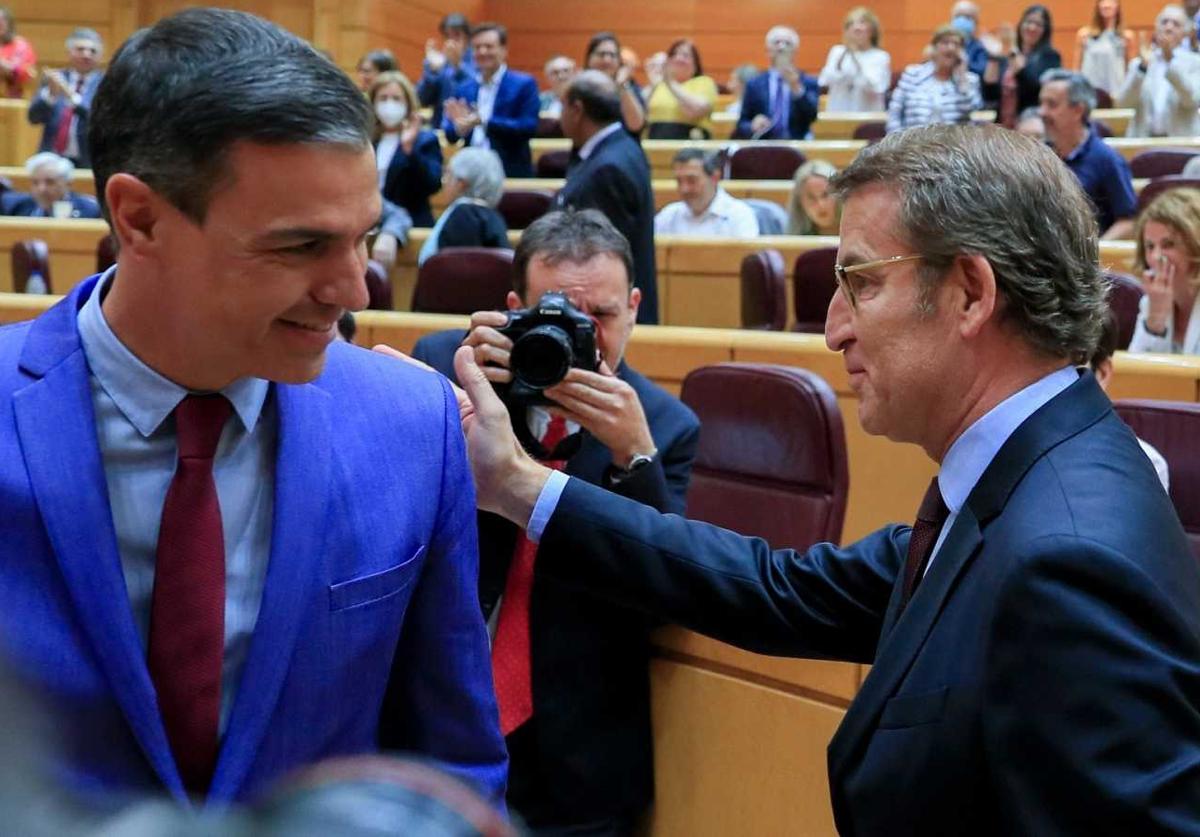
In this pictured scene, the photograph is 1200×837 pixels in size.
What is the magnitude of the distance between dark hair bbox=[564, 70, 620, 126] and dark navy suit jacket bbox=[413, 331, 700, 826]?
131 inches

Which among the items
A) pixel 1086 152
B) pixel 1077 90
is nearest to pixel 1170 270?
pixel 1086 152

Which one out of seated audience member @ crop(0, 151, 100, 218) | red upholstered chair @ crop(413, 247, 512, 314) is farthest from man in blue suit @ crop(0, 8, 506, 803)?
seated audience member @ crop(0, 151, 100, 218)

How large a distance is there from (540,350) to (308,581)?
0.95 meters

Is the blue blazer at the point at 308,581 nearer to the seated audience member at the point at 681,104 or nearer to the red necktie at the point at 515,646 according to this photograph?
the red necktie at the point at 515,646

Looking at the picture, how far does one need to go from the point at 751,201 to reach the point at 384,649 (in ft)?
20.3

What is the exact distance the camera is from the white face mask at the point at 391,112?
6906mm

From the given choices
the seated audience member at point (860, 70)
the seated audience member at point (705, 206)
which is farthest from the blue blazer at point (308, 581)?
the seated audience member at point (860, 70)

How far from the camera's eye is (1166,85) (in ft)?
28.1

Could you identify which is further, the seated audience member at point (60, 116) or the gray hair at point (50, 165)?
the seated audience member at point (60, 116)

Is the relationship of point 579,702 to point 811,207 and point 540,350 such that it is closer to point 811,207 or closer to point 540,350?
point 540,350

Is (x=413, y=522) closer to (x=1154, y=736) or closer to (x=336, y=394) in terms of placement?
(x=336, y=394)

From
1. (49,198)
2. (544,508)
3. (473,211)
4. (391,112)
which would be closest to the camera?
(544,508)

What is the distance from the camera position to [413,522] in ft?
3.63

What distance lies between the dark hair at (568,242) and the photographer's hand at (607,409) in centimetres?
51
